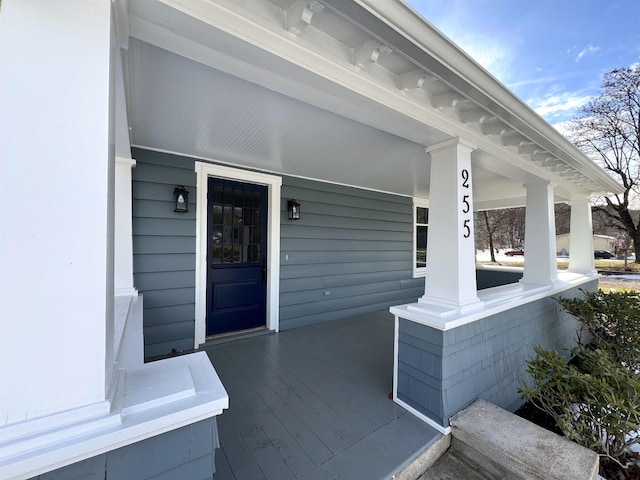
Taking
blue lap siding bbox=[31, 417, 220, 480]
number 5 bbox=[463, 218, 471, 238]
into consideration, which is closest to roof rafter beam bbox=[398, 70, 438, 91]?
number 5 bbox=[463, 218, 471, 238]

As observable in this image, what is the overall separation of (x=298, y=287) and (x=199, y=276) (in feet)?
4.55

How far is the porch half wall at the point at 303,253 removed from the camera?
2908 millimetres

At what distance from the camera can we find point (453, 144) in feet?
6.89

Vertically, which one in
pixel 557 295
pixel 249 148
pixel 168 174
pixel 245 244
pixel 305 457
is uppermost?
pixel 249 148

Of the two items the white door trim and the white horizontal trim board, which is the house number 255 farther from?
the white door trim

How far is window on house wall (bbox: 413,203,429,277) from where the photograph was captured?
18.7ft

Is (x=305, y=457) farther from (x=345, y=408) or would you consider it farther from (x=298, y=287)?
(x=298, y=287)

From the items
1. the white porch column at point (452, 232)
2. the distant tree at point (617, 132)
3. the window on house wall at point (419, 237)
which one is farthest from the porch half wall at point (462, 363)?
the distant tree at point (617, 132)

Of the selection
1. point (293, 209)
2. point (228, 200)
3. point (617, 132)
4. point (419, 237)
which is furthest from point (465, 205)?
point (617, 132)

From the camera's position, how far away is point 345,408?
6.93ft

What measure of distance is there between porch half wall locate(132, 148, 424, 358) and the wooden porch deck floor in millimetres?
689

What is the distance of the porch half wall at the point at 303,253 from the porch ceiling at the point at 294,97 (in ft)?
1.89

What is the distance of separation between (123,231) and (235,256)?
1266 mm

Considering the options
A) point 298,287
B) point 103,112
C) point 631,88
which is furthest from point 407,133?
point 631,88
